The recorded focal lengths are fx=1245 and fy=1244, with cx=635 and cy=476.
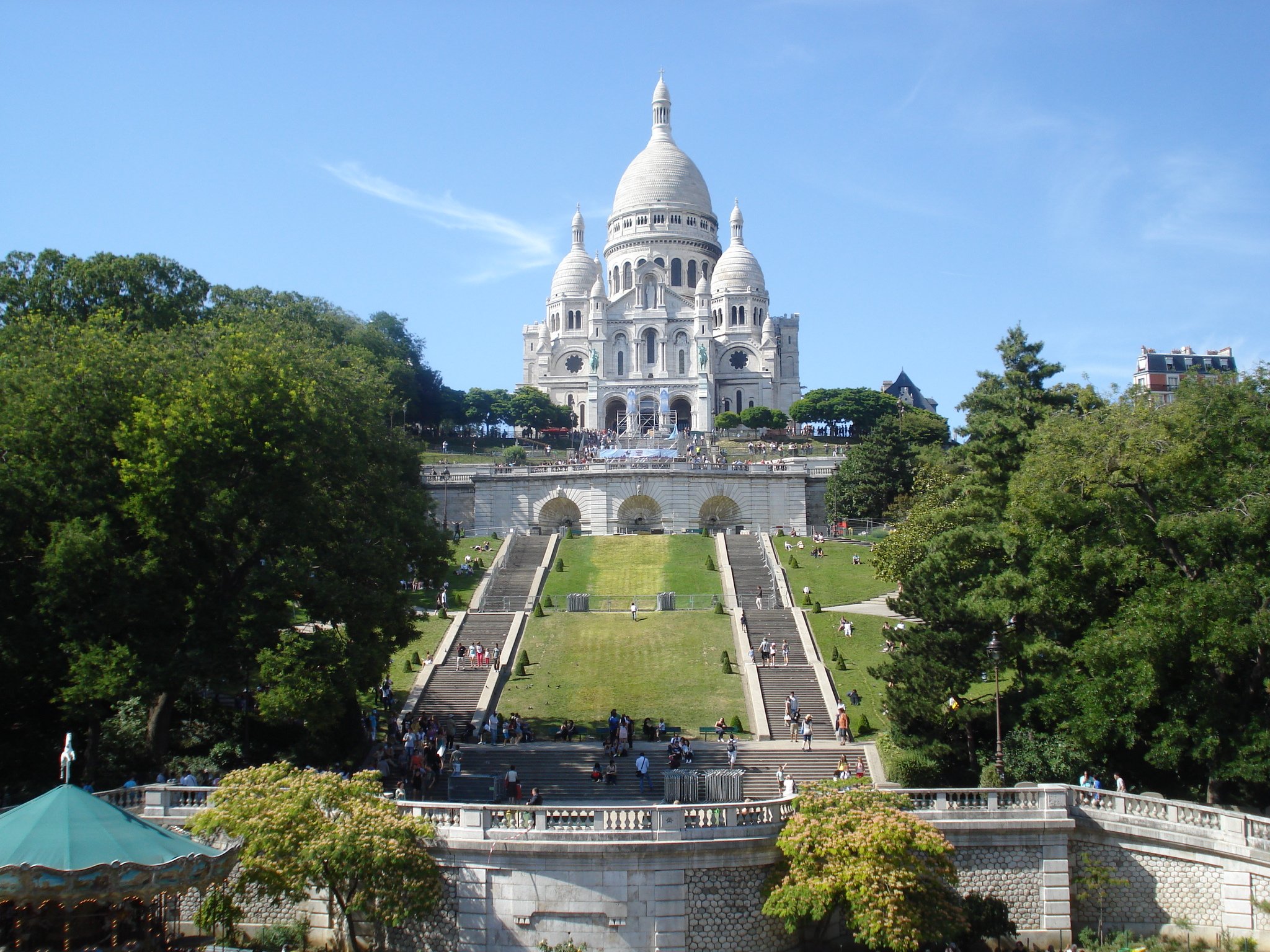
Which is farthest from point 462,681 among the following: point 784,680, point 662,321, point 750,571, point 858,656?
point 662,321

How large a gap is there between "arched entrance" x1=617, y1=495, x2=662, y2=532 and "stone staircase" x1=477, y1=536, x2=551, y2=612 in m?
10.1

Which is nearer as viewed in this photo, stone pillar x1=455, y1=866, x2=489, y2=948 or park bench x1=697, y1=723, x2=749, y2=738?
stone pillar x1=455, y1=866, x2=489, y2=948

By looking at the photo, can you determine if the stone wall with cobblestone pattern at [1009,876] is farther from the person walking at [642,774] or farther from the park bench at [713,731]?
the park bench at [713,731]

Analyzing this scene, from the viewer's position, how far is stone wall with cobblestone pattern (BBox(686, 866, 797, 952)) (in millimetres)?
20844

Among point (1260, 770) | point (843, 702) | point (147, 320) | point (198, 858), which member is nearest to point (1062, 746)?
point (1260, 770)

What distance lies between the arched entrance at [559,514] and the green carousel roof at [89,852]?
159 ft

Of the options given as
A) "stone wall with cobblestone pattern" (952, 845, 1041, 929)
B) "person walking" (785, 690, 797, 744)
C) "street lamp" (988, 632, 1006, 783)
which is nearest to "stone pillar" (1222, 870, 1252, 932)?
"stone wall with cobblestone pattern" (952, 845, 1041, 929)

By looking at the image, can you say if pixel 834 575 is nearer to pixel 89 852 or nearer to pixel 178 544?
pixel 178 544

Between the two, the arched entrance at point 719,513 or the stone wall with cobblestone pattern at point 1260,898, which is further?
the arched entrance at point 719,513

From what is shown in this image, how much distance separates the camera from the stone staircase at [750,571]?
46500 millimetres

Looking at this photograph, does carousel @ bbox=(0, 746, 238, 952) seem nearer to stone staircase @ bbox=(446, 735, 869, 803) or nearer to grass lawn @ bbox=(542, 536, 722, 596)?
stone staircase @ bbox=(446, 735, 869, 803)

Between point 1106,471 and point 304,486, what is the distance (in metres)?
18.4

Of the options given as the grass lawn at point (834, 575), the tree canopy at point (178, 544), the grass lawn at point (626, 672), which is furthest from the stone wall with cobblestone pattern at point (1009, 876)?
the grass lawn at point (834, 575)

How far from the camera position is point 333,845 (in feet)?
65.1
